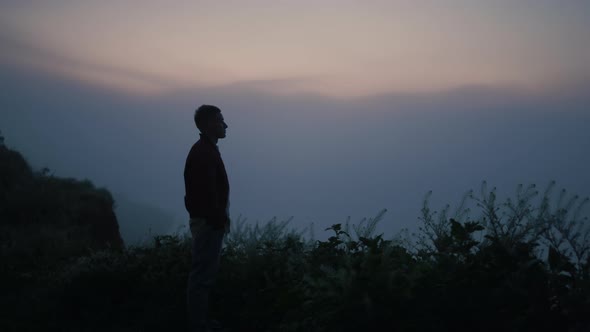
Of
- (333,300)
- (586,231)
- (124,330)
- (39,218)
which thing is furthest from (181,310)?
(39,218)

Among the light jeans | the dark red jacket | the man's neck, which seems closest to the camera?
the dark red jacket

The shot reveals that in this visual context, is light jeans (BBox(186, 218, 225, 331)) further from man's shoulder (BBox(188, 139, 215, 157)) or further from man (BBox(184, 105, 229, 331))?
man's shoulder (BBox(188, 139, 215, 157))

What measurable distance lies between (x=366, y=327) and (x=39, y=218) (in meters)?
11.3

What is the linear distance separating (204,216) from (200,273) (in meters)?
0.63

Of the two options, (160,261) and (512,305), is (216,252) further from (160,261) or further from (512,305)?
(512,305)

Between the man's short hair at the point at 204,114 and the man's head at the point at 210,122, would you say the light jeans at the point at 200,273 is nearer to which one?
the man's head at the point at 210,122

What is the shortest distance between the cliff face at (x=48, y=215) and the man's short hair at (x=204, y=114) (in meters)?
4.93

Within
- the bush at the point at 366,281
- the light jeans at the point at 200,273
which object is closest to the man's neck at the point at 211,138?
the light jeans at the point at 200,273

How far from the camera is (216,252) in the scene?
5.29 meters

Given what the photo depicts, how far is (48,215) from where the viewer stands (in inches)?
503

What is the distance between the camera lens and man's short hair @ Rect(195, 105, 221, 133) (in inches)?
214

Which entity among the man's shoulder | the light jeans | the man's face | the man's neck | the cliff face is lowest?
the cliff face

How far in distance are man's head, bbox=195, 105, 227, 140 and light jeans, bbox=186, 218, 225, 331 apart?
3.09ft

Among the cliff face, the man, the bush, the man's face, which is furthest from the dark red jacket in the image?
the cliff face
